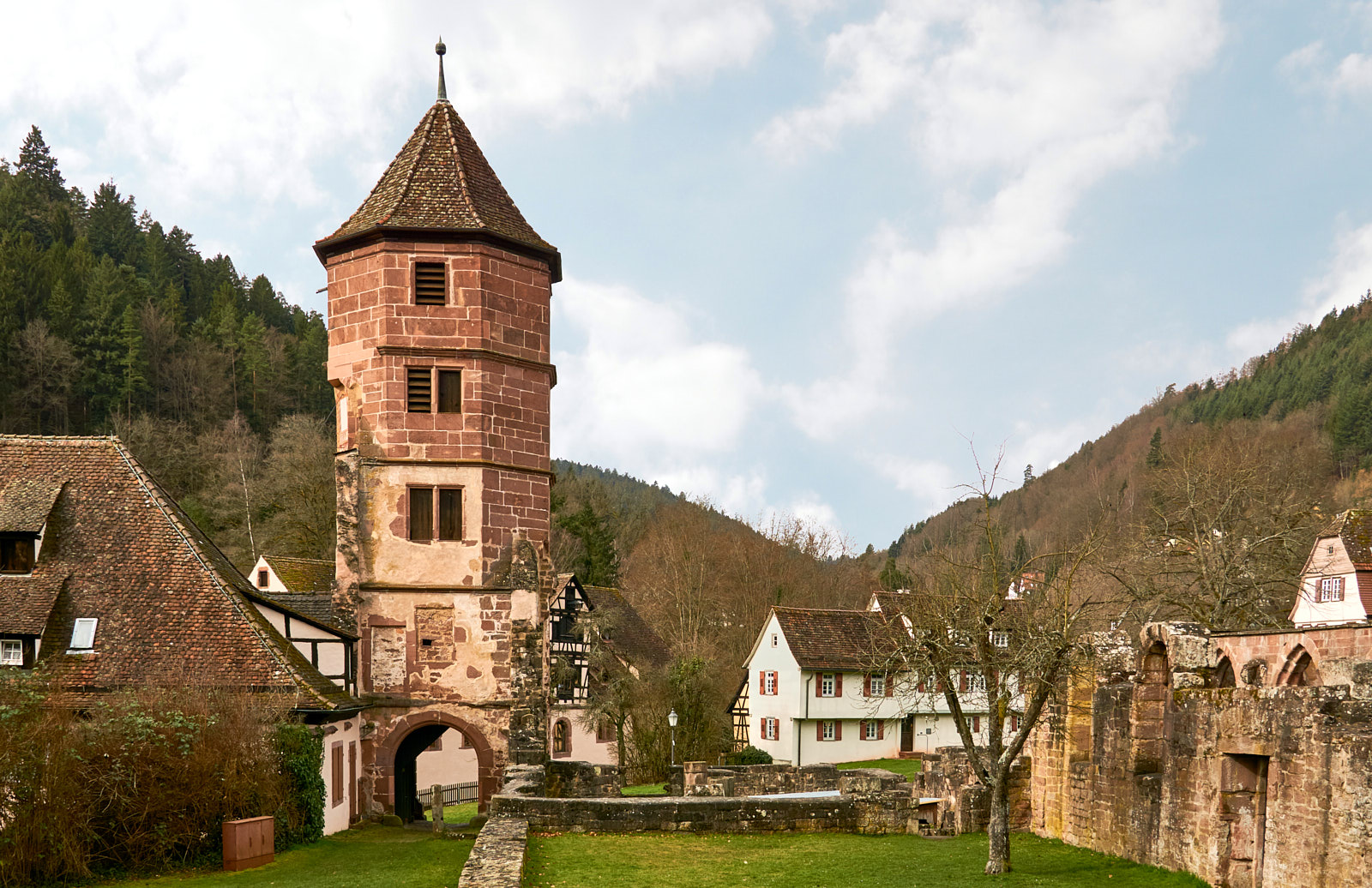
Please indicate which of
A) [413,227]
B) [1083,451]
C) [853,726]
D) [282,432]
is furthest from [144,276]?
[1083,451]

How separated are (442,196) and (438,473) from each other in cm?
598

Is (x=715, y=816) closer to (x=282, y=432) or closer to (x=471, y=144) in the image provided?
(x=471, y=144)

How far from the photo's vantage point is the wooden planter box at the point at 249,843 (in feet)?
55.8

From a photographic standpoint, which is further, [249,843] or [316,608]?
[316,608]

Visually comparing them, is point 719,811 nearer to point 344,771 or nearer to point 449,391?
point 344,771

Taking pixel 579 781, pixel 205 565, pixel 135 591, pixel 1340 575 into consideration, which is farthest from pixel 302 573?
pixel 1340 575

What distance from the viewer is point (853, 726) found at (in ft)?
165

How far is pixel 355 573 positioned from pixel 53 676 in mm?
6402

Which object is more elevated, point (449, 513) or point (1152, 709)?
point (449, 513)

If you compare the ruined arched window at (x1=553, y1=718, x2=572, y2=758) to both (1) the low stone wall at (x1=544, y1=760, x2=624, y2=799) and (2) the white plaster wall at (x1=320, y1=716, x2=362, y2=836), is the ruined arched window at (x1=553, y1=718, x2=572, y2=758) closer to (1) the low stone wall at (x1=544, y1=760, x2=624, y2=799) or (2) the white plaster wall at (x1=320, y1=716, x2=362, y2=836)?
(1) the low stone wall at (x1=544, y1=760, x2=624, y2=799)

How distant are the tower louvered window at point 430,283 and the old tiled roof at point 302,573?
61.7 feet

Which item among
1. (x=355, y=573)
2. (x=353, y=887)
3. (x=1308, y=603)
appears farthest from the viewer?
(x=1308, y=603)

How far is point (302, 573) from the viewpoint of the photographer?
4197cm

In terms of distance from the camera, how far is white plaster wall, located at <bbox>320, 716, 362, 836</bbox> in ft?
67.2
